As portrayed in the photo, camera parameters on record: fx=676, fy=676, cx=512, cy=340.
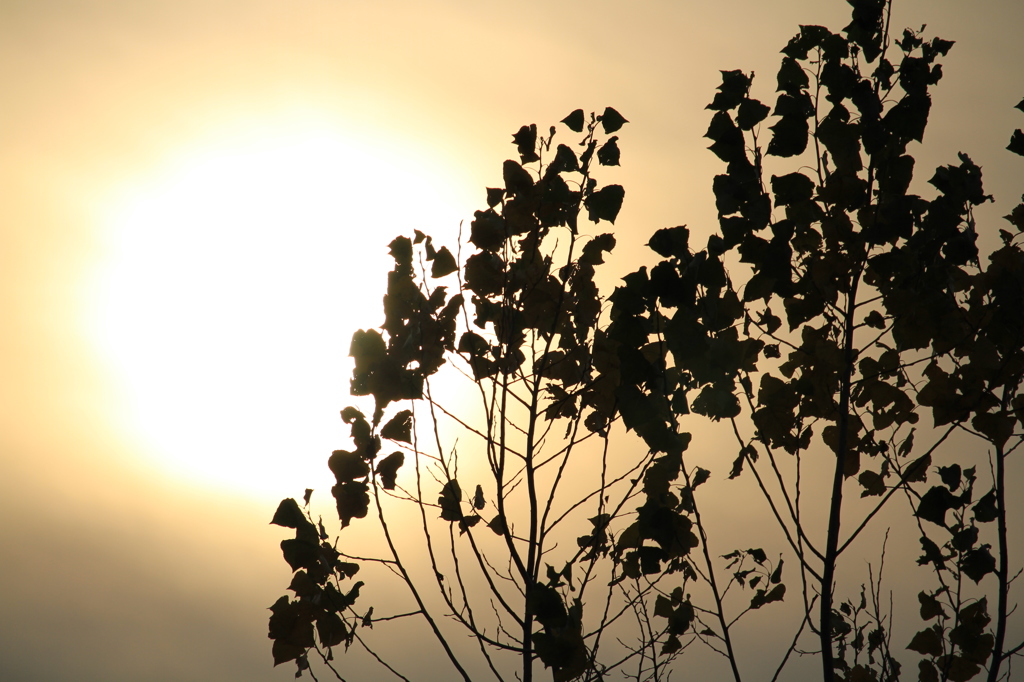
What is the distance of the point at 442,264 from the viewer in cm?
266

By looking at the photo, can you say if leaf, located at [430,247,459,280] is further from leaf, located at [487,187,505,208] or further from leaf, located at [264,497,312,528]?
leaf, located at [264,497,312,528]

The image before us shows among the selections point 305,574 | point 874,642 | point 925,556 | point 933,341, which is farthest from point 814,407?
point 874,642

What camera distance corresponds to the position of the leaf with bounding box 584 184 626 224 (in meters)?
2.60

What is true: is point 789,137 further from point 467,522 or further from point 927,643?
point 927,643

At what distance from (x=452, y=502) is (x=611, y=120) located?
1692 millimetres

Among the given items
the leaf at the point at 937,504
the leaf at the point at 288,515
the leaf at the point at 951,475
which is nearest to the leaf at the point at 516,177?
the leaf at the point at 288,515

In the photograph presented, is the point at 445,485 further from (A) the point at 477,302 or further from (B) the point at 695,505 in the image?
(B) the point at 695,505

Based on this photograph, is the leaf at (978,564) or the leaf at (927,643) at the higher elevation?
the leaf at (978,564)

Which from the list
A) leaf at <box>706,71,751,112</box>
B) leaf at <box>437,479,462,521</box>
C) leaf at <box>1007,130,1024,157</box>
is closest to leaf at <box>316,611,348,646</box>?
leaf at <box>437,479,462,521</box>

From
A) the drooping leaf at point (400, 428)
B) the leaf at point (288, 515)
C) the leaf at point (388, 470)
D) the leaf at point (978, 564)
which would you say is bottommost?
the leaf at point (978, 564)

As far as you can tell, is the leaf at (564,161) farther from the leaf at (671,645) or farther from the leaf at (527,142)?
the leaf at (671,645)

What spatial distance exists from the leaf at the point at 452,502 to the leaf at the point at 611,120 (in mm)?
1569

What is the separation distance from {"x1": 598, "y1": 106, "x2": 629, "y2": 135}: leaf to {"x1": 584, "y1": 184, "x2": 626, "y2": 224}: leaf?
234 mm

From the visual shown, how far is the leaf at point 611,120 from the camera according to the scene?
2.64m
